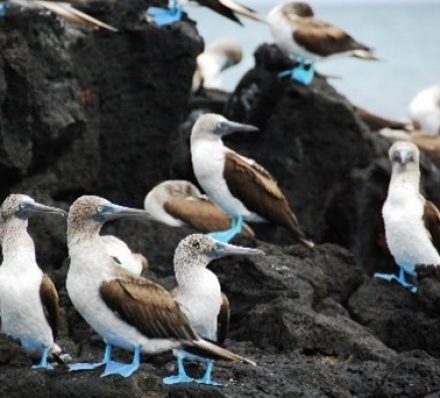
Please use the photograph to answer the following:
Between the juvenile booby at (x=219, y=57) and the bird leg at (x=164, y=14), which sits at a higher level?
the bird leg at (x=164, y=14)

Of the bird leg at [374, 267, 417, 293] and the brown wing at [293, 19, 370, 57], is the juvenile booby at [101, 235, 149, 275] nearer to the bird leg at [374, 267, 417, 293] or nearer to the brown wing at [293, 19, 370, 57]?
the bird leg at [374, 267, 417, 293]

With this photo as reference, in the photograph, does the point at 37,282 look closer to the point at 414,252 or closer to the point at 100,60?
the point at 414,252

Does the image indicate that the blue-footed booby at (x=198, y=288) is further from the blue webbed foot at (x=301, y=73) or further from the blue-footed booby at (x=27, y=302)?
the blue webbed foot at (x=301, y=73)

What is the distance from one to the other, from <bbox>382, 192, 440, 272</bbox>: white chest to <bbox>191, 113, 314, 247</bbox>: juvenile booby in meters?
0.71

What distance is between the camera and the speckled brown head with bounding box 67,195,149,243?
Result: 8719 mm

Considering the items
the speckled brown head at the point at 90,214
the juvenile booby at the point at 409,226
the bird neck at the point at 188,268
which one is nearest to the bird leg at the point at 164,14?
the juvenile booby at the point at 409,226

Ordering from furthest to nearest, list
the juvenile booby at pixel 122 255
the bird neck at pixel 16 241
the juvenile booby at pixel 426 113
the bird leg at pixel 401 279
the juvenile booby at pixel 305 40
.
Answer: the juvenile booby at pixel 426 113, the juvenile booby at pixel 305 40, the bird leg at pixel 401 279, the juvenile booby at pixel 122 255, the bird neck at pixel 16 241

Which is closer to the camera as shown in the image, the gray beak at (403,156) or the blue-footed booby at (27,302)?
the blue-footed booby at (27,302)

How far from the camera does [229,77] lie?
51.8 m

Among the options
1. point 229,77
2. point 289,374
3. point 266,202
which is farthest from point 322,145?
point 229,77

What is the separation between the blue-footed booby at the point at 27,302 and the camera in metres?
8.67

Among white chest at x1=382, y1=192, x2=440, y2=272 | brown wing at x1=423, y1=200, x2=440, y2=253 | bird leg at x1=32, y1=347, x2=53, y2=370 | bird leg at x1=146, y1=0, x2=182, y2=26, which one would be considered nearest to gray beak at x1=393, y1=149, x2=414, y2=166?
white chest at x1=382, y1=192, x2=440, y2=272

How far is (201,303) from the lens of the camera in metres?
8.97

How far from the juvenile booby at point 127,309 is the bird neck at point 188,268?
1.38 ft
